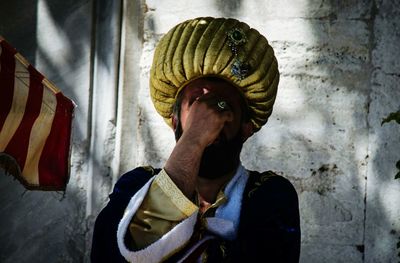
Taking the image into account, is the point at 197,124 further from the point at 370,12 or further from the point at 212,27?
→ the point at 370,12

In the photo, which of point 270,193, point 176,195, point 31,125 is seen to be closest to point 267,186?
point 270,193

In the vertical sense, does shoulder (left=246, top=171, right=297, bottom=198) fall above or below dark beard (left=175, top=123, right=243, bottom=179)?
below

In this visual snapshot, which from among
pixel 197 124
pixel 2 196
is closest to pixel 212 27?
pixel 197 124

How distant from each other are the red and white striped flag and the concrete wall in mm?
1198

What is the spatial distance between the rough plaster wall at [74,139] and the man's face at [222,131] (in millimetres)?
1764

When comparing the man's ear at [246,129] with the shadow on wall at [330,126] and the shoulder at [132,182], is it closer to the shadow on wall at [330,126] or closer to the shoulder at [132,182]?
the shoulder at [132,182]

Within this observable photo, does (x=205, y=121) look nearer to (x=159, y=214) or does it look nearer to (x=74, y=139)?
(x=159, y=214)

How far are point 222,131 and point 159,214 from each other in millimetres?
503

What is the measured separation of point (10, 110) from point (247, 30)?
3.07 ft

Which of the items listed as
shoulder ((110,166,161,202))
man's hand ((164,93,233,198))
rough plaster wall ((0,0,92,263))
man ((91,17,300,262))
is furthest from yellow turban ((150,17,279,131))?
rough plaster wall ((0,0,92,263))

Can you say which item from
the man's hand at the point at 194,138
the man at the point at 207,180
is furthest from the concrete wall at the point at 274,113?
the man's hand at the point at 194,138

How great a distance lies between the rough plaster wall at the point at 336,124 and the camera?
11.2ft

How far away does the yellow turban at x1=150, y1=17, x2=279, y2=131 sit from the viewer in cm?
228

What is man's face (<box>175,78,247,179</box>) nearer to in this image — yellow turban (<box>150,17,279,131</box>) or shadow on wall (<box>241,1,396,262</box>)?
yellow turban (<box>150,17,279,131</box>)
